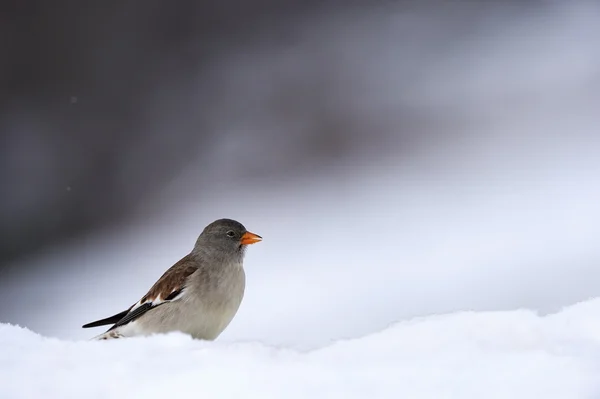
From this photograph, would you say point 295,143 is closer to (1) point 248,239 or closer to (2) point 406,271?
(2) point 406,271

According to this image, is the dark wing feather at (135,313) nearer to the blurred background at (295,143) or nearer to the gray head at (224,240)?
the gray head at (224,240)

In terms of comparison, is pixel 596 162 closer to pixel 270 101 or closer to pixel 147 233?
pixel 270 101

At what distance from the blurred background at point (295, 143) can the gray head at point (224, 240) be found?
12.8ft

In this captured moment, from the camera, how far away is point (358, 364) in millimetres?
1836

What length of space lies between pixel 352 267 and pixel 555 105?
504cm

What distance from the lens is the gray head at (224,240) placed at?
379 centimetres

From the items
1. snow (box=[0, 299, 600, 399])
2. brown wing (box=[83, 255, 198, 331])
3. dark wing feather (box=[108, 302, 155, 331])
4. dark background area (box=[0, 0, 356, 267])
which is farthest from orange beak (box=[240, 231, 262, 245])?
dark background area (box=[0, 0, 356, 267])

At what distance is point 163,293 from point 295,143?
27.9ft

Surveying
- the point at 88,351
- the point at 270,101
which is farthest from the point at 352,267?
the point at 88,351

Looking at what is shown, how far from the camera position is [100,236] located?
428 inches

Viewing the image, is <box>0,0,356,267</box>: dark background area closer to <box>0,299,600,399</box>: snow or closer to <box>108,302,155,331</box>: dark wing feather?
<box>108,302,155,331</box>: dark wing feather

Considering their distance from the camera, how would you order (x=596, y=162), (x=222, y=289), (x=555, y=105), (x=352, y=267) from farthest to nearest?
(x=555, y=105) → (x=596, y=162) → (x=352, y=267) → (x=222, y=289)

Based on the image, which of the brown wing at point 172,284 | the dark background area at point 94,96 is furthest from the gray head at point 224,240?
the dark background area at point 94,96

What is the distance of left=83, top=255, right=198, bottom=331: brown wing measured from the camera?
11.6 ft
